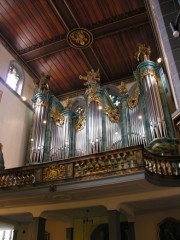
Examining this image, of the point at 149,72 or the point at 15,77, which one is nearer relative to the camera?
the point at 149,72

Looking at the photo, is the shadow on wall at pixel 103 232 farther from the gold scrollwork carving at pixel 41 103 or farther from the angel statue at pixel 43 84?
the angel statue at pixel 43 84

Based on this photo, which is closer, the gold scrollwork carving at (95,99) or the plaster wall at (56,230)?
the plaster wall at (56,230)

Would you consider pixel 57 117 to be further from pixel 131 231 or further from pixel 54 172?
pixel 131 231

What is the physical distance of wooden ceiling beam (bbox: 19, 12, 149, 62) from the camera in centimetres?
1133

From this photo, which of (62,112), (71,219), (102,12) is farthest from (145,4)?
(71,219)

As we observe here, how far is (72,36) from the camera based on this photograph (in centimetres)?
1211

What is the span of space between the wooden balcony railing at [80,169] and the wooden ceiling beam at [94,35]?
6.07 metres

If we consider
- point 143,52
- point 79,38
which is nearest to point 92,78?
point 79,38

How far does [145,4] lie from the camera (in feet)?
34.8

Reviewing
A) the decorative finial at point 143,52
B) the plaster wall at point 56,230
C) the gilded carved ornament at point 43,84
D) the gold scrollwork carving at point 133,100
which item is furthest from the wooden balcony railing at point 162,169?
the gilded carved ornament at point 43,84

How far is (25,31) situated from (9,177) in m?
6.48

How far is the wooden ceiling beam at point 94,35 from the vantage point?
11.3m

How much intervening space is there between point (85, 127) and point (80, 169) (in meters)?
3.63

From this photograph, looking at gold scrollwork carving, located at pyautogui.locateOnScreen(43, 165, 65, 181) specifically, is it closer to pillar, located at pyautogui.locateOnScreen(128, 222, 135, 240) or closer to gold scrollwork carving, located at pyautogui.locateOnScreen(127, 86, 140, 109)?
pillar, located at pyautogui.locateOnScreen(128, 222, 135, 240)
